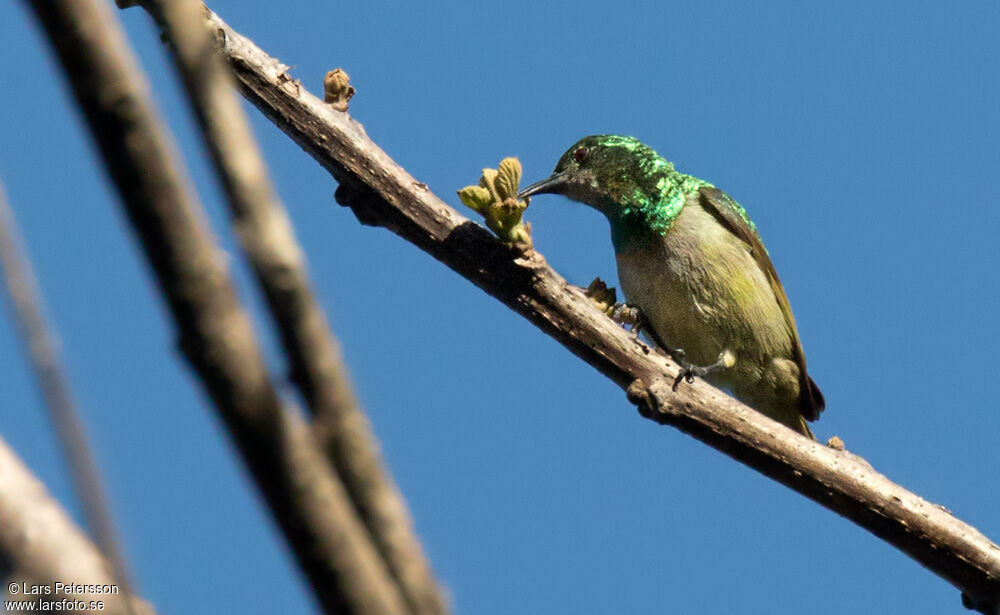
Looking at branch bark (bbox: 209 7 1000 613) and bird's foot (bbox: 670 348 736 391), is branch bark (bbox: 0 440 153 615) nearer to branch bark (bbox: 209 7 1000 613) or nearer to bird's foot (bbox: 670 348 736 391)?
branch bark (bbox: 209 7 1000 613)

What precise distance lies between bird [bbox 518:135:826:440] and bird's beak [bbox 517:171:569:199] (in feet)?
0.28

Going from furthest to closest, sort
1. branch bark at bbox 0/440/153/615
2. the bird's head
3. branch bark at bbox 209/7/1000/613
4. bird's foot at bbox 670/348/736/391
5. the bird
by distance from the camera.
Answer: the bird's head → the bird → bird's foot at bbox 670/348/736/391 → branch bark at bbox 209/7/1000/613 → branch bark at bbox 0/440/153/615

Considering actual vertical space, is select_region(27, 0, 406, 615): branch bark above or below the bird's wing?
below

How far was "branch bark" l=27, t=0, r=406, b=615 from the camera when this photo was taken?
1.15 meters

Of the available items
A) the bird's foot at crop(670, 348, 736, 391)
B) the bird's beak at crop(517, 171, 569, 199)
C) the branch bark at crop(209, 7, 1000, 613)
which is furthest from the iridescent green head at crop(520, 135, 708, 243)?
the branch bark at crop(209, 7, 1000, 613)

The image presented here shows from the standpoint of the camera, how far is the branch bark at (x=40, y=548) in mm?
1686

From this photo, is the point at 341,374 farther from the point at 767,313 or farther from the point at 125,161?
the point at 767,313

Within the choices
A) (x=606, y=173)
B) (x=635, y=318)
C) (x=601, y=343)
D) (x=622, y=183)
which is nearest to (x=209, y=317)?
(x=601, y=343)

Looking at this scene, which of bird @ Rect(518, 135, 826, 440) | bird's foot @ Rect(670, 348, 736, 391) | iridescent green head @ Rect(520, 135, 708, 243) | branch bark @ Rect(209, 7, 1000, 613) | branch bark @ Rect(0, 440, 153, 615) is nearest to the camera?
branch bark @ Rect(0, 440, 153, 615)

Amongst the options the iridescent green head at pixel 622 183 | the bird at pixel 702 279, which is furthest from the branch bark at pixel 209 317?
the iridescent green head at pixel 622 183

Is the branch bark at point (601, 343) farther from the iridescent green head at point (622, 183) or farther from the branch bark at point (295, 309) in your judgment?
the branch bark at point (295, 309)

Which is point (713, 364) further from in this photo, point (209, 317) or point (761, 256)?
point (209, 317)

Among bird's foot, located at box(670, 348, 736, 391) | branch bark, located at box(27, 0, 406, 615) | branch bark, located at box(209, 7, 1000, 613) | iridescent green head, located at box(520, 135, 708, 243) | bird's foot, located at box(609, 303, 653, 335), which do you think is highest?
iridescent green head, located at box(520, 135, 708, 243)

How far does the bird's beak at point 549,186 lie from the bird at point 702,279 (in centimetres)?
9
